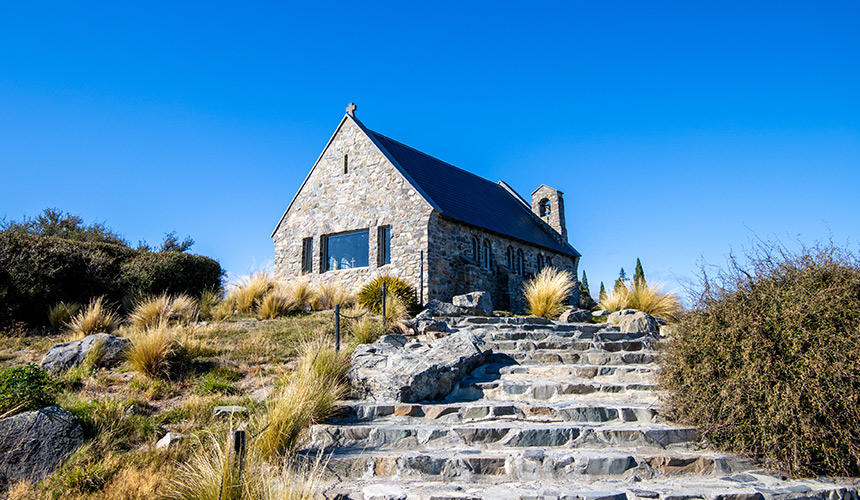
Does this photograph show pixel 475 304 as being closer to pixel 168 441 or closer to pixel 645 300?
pixel 645 300

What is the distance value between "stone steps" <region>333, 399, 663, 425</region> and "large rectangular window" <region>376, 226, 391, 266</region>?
31.3 feet

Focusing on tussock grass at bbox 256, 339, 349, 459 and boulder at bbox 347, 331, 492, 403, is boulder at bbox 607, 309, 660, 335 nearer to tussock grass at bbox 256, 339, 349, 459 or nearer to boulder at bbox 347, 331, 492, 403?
boulder at bbox 347, 331, 492, 403

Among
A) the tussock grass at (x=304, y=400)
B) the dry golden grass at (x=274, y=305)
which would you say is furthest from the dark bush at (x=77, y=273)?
the tussock grass at (x=304, y=400)

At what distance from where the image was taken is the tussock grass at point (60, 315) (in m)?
10.5

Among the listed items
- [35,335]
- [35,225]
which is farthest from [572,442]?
[35,225]

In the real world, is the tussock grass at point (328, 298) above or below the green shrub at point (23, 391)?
above

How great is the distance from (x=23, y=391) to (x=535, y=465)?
16.0 feet

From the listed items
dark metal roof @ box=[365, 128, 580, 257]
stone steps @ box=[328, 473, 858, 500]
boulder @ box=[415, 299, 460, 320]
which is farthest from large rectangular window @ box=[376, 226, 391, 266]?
stone steps @ box=[328, 473, 858, 500]

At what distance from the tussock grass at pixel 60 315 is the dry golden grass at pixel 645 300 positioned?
1270 centimetres

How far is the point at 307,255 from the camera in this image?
1712 centimetres

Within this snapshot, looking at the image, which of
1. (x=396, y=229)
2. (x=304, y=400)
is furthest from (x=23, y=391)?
(x=396, y=229)

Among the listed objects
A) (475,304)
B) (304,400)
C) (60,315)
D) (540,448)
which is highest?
(475,304)

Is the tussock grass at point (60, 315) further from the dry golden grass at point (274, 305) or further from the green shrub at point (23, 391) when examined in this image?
the green shrub at point (23, 391)

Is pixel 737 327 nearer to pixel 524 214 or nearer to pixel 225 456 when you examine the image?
pixel 225 456
